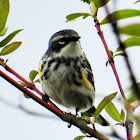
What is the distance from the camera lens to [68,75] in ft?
9.54

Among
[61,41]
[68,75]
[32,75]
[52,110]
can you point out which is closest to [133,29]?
[52,110]

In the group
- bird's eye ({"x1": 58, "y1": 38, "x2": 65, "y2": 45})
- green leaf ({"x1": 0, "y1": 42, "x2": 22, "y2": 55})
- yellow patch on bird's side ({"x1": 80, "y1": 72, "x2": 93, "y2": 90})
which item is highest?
green leaf ({"x1": 0, "y1": 42, "x2": 22, "y2": 55})

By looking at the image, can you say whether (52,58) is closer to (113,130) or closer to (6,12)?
(6,12)

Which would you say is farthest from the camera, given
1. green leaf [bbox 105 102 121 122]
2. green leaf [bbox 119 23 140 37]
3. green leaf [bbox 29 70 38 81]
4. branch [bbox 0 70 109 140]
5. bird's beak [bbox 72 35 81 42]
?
bird's beak [bbox 72 35 81 42]

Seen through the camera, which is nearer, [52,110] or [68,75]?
[52,110]

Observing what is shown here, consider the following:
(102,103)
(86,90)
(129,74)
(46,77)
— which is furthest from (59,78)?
(129,74)

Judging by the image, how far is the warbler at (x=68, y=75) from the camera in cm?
289

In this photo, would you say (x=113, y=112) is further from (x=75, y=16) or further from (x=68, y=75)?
(x=68, y=75)

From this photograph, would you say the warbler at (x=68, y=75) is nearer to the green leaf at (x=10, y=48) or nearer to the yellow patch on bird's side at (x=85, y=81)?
the yellow patch on bird's side at (x=85, y=81)

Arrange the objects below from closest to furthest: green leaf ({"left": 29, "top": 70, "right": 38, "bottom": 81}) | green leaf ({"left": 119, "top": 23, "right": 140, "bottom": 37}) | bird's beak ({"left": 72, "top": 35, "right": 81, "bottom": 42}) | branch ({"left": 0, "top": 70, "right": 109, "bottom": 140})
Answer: green leaf ({"left": 119, "top": 23, "right": 140, "bottom": 37}), branch ({"left": 0, "top": 70, "right": 109, "bottom": 140}), green leaf ({"left": 29, "top": 70, "right": 38, "bottom": 81}), bird's beak ({"left": 72, "top": 35, "right": 81, "bottom": 42})

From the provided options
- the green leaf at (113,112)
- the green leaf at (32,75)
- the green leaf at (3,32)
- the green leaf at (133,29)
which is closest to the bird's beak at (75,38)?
the green leaf at (32,75)

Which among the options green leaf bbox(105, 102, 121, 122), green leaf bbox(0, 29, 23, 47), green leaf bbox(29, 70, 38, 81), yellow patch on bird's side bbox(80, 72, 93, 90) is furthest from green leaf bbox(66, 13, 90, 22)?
yellow patch on bird's side bbox(80, 72, 93, 90)

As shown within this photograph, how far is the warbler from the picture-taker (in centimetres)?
289

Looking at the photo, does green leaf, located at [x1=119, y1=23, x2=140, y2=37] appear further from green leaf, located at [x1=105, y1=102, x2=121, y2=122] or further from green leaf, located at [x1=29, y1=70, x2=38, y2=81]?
green leaf, located at [x1=29, y1=70, x2=38, y2=81]
